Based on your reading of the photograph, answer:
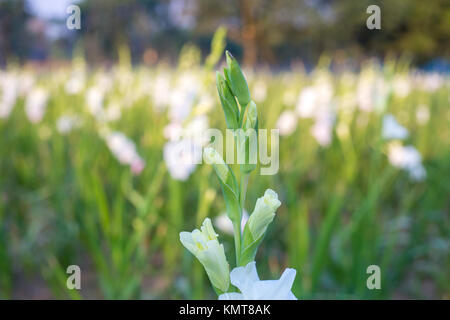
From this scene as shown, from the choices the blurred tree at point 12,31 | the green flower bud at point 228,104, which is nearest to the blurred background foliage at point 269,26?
the blurred tree at point 12,31

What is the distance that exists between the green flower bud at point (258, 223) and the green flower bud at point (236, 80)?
0.08 meters

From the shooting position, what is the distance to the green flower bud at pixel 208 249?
0.36 meters

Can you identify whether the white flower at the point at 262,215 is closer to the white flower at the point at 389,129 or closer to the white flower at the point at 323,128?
the white flower at the point at 389,129

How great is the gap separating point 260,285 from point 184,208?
147cm

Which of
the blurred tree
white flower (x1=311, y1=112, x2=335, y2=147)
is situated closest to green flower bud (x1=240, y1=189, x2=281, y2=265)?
white flower (x1=311, y1=112, x2=335, y2=147)

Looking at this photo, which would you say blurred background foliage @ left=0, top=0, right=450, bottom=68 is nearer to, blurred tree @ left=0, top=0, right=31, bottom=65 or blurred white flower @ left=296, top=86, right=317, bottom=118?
blurred tree @ left=0, top=0, right=31, bottom=65

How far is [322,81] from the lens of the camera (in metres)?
2.37

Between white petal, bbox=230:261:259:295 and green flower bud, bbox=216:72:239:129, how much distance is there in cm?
12

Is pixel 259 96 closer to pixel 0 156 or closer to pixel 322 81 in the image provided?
pixel 322 81

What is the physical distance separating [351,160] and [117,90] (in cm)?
232

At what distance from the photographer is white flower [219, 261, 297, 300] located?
1.05 feet

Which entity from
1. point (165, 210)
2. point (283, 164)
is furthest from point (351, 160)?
point (165, 210)

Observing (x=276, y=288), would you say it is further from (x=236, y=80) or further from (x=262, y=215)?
(x=236, y=80)

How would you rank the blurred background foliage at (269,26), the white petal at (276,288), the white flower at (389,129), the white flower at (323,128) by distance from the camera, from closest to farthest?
the white petal at (276,288) < the white flower at (389,129) < the white flower at (323,128) < the blurred background foliage at (269,26)
